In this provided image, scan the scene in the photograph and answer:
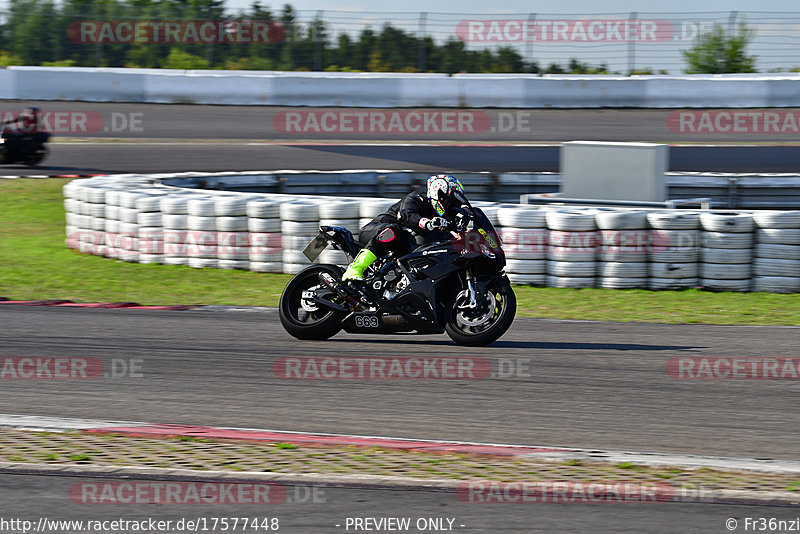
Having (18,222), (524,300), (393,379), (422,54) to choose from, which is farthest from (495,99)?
(393,379)

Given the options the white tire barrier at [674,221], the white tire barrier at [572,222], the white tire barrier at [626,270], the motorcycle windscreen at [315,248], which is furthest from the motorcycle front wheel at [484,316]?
the white tire barrier at [674,221]

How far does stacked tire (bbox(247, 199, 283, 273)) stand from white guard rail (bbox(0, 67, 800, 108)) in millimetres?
14271

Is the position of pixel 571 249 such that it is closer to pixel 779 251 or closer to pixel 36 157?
pixel 779 251

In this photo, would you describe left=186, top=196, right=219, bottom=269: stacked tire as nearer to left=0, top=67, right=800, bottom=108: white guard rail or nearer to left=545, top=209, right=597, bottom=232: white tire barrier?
left=545, top=209, right=597, bottom=232: white tire barrier

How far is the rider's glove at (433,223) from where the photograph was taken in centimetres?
787

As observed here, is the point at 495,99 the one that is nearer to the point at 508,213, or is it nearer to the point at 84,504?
the point at 508,213

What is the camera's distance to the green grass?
10102mm

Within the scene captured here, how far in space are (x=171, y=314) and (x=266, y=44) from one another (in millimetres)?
19083

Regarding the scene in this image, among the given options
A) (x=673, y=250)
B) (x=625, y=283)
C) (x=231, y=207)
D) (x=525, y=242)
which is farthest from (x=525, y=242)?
(x=231, y=207)

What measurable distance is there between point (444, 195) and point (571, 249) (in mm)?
3702

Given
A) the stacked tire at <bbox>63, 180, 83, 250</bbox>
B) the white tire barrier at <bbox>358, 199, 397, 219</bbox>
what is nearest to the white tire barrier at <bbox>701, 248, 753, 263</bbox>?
the white tire barrier at <bbox>358, 199, 397, 219</bbox>

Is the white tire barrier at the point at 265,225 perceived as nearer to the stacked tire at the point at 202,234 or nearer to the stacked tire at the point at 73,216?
the stacked tire at the point at 202,234

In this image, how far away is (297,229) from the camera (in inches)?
468

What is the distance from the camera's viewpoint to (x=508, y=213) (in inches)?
451
